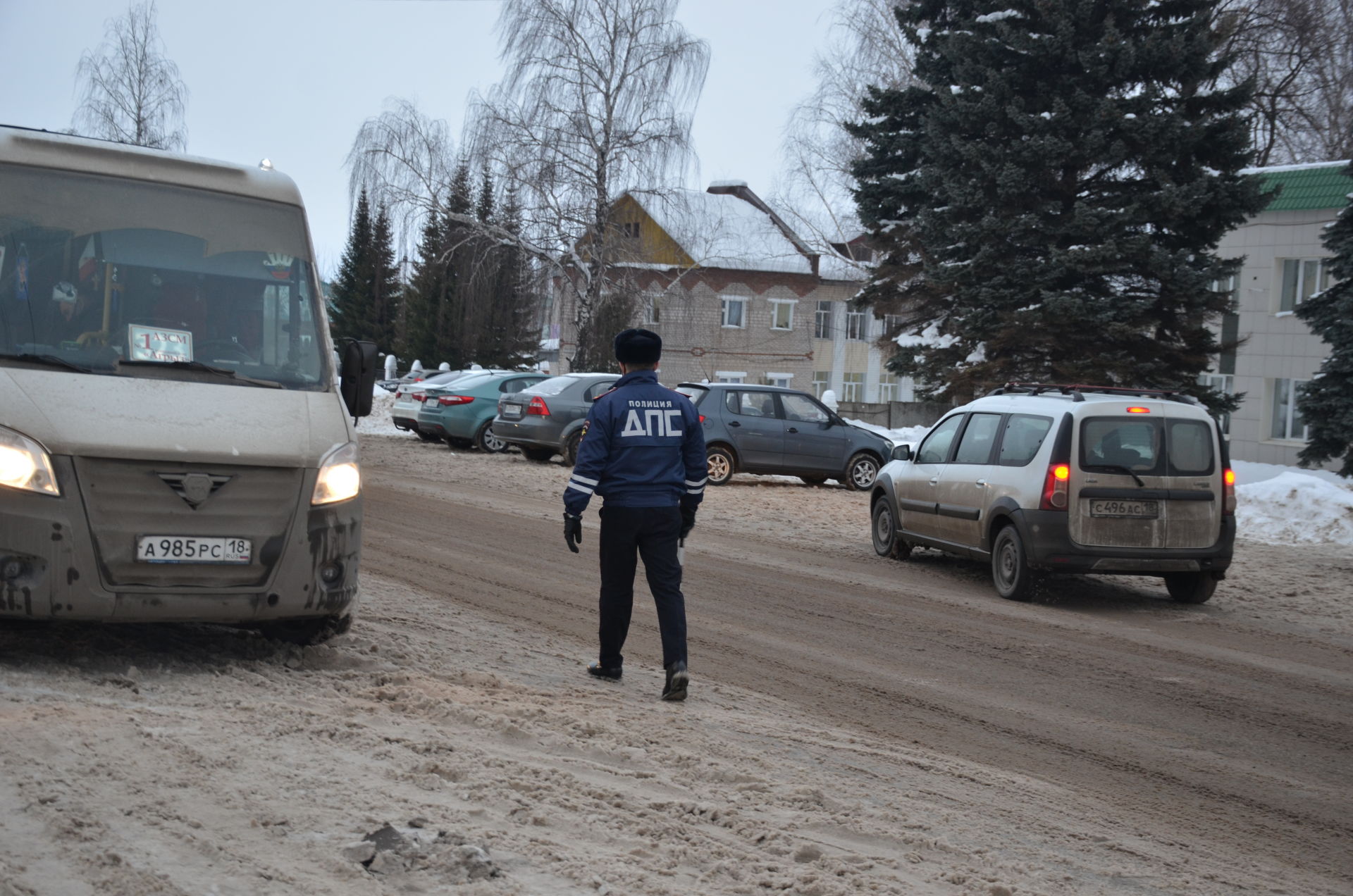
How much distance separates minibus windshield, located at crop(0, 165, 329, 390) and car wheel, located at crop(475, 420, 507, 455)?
60.8ft

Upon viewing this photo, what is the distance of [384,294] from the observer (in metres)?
67.7

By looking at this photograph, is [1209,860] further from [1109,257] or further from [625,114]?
[625,114]

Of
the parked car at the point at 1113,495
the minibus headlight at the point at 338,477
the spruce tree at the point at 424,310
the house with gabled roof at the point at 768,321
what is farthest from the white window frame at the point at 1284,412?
the spruce tree at the point at 424,310

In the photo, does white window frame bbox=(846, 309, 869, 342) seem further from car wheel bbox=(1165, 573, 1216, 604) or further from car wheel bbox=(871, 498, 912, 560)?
car wheel bbox=(1165, 573, 1216, 604)

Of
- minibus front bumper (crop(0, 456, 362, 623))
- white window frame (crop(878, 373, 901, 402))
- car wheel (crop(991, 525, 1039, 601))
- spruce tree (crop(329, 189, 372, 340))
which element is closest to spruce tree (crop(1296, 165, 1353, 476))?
car wheel (crop(991, 525, 1039, 601))

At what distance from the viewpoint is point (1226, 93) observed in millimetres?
26031

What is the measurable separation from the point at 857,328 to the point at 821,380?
315 centimetres

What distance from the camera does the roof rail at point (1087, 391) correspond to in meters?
11.5

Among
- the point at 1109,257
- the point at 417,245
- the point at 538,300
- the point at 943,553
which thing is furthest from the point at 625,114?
the point at 943,553

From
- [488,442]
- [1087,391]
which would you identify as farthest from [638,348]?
[488,442]

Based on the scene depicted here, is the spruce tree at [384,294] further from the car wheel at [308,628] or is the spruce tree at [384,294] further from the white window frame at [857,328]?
the car wheel at [308,628]

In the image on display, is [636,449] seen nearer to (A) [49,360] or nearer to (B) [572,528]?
(B) [572,528]

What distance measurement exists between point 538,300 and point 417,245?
5320 millimetres

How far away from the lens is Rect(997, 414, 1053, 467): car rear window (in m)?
11.5
